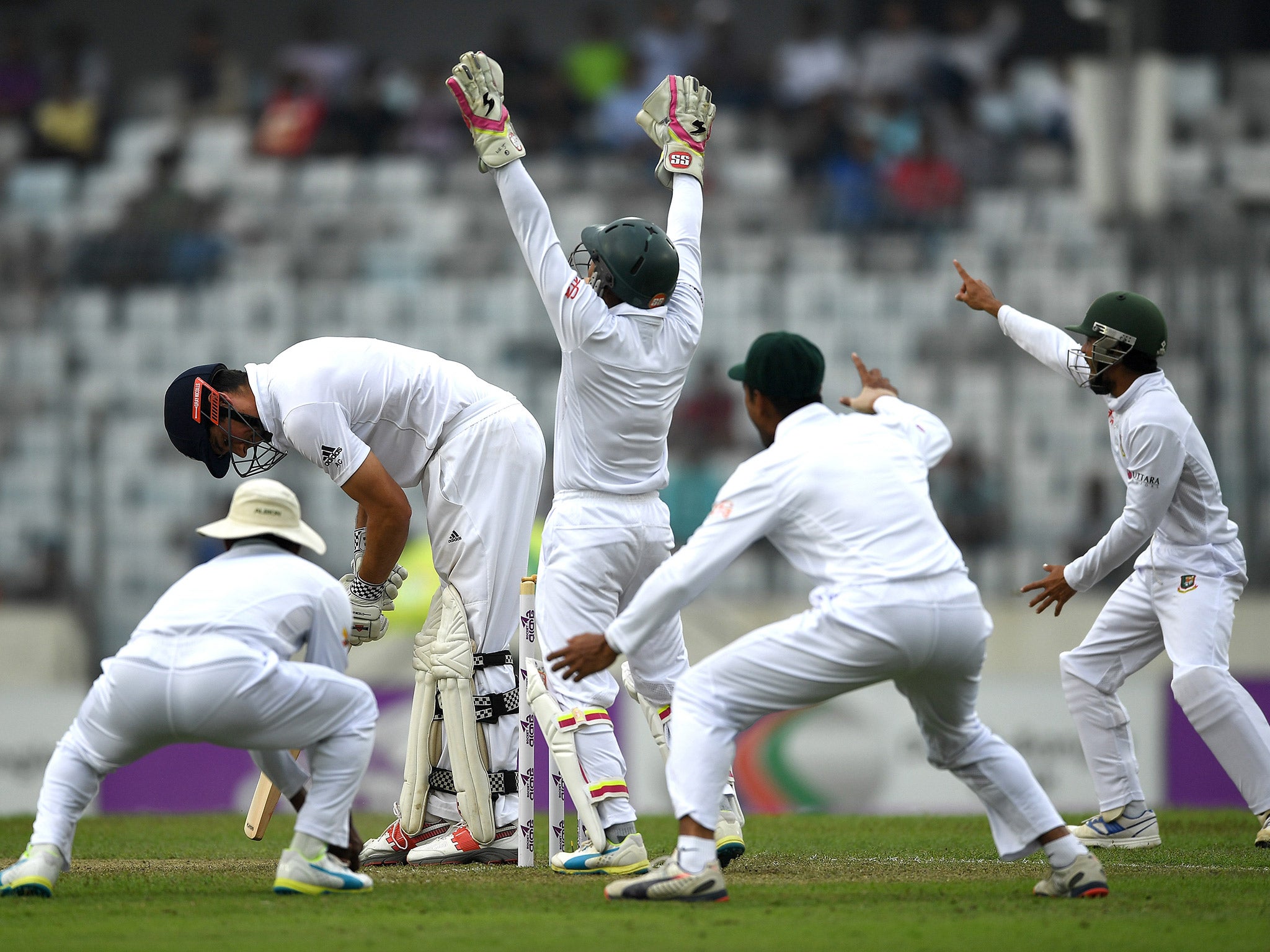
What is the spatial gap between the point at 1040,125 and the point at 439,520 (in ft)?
42.8

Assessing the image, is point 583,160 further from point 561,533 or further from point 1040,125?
point 561,533

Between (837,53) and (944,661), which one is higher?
(837,53)

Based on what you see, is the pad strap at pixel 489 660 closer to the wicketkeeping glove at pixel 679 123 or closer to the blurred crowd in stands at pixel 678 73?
the wicketkeeping glove at pixel 679 123

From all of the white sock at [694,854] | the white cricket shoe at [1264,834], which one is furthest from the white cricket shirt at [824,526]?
the white cricket shoe at [1264,834]

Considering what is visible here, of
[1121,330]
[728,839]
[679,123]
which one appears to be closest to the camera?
[728,839]

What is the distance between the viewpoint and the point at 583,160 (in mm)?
18109

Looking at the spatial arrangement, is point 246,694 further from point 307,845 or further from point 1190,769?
point 1190,769

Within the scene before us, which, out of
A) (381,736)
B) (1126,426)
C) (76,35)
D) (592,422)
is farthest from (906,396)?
(76,35)

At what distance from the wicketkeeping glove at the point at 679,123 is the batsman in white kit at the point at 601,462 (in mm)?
825

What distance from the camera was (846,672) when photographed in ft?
16.6

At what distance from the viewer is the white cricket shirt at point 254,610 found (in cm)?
518

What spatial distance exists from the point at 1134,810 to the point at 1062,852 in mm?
2013

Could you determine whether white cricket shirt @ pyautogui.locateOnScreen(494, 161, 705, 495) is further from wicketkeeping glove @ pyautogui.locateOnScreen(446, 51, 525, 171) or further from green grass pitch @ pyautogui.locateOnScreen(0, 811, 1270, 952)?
green grass pitch @ pyautogui.locateOnScreen(0, 811, 1270, 952)

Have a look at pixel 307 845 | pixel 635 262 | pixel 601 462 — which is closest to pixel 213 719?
pixel 307 845
